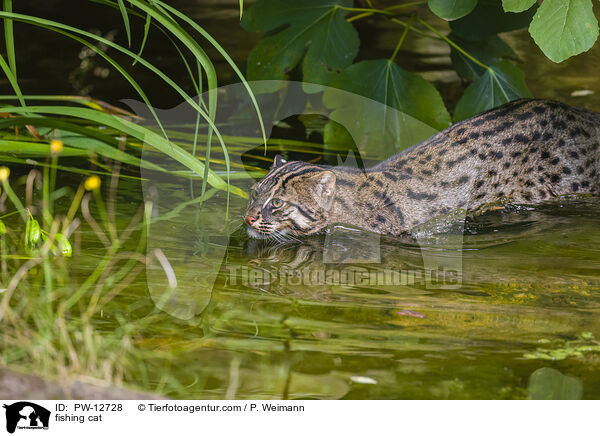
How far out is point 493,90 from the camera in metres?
5.62

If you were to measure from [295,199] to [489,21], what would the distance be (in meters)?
2.15

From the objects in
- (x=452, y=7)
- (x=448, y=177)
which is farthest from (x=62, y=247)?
(x=452, y=7)

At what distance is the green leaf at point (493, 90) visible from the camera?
561 centimetres

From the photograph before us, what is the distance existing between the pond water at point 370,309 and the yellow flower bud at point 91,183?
7.2 inches

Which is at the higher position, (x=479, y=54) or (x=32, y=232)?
(x=479, y=54)

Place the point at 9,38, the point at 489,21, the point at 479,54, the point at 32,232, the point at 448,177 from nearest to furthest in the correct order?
the point at 32,232
the point at 9,38
the point at 448,177
the point at 489,21
the point at 479,54

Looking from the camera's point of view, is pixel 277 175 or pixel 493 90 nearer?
pixel 277 175

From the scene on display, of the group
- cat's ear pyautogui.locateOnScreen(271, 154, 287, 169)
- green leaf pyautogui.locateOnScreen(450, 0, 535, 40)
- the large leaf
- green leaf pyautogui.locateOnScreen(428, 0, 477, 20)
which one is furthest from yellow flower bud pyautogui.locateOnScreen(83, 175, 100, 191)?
green leaf pyautogui.locateOnScreen(450, 0, 535, 40)

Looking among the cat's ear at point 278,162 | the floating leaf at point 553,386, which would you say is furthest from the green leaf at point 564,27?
the floating leaf at point 553,386

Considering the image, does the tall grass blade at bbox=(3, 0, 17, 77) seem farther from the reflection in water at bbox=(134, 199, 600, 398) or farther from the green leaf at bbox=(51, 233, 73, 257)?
the reflection in water at bbox=(134, 199, 600, 398)

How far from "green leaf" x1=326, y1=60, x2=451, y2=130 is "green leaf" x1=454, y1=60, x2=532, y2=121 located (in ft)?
0.84

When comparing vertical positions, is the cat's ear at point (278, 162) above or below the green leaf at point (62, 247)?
above
